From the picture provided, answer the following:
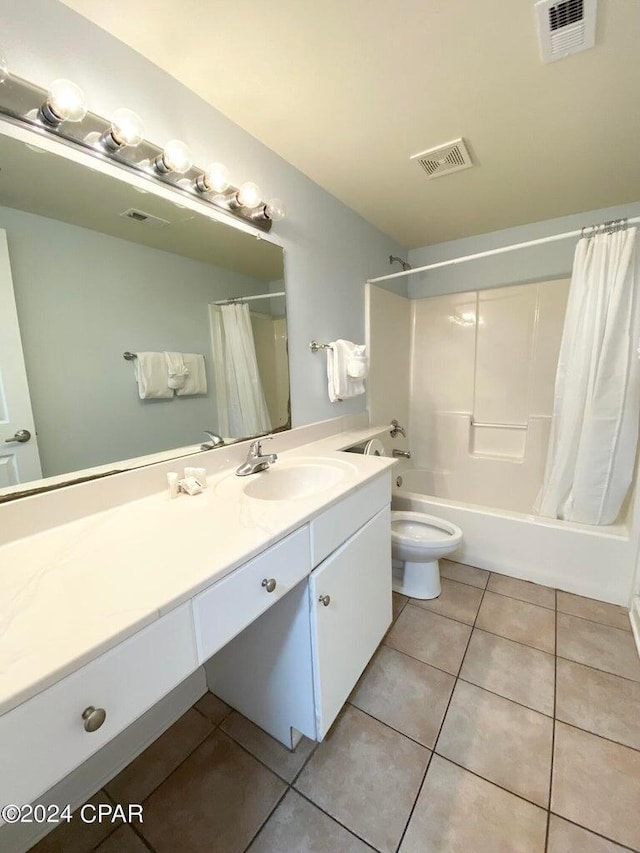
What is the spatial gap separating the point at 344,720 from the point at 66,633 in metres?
1.08

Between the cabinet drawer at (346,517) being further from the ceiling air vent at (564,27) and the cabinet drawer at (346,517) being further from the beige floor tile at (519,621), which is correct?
the ceiling air vent at (564,27)

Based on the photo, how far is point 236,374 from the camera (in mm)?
1366

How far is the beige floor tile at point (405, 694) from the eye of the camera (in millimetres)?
1138

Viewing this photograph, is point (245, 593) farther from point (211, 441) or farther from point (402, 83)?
point (402, 83)

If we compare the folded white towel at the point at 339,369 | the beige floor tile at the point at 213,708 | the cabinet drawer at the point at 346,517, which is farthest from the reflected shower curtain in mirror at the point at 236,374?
the beige floor tile at the point at 213,708

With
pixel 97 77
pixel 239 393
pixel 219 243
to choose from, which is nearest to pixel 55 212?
pixel 97 77

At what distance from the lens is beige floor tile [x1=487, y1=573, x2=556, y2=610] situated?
169cm

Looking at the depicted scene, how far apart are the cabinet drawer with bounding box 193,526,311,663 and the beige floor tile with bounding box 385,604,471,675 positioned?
886 millimetres

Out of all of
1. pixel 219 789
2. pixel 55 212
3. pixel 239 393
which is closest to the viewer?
pixel 55 212

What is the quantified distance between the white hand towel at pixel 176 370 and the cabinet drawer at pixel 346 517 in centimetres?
67

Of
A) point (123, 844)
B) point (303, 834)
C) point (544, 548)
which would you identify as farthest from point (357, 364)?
point (123, 844)

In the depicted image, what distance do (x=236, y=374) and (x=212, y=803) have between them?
135 cm

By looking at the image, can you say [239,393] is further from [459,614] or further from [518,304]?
[518,304]

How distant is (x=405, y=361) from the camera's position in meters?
2.73
